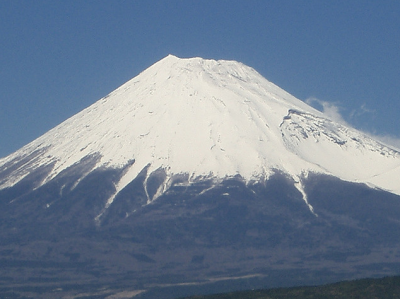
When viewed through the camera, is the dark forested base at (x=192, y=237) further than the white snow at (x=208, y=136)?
No

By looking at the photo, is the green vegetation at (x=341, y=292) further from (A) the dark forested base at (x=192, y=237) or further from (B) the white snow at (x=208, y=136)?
(B) the white snow at (x=208, y=136)

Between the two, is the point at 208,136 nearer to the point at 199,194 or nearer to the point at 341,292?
the point at 199,194

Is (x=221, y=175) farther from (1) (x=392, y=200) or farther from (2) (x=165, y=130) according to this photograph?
(1) (x=392, y=200)

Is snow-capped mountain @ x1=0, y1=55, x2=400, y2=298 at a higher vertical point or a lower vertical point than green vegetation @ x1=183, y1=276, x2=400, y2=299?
higher

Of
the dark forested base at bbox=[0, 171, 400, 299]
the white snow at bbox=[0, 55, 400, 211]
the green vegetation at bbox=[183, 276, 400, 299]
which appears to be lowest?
the green vegetation at bbox=[183, 276, 400, 299]

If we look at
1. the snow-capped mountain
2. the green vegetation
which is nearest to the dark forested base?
the snow-capped mountain

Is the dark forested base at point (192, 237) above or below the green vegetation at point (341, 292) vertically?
above

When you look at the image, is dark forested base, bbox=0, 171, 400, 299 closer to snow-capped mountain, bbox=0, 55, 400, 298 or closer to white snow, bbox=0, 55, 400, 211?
snow-capped mountain, bbox=0, 55, 400, 298

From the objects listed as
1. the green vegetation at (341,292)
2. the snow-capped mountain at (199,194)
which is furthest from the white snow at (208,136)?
the green vegetation at (341,292)
